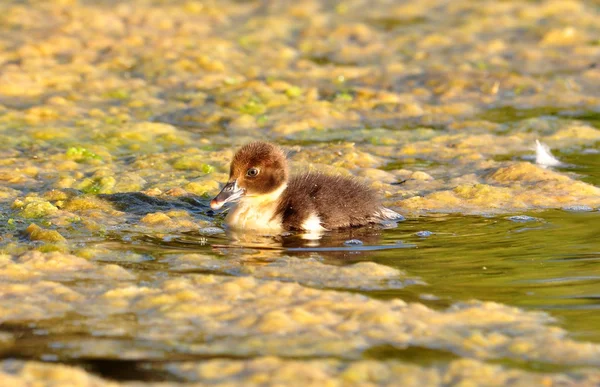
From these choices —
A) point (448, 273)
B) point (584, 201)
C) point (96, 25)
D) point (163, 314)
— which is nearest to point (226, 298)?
point (163, 314)

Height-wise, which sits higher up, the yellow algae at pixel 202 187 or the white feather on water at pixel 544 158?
the white feather on water at pixel 544 158

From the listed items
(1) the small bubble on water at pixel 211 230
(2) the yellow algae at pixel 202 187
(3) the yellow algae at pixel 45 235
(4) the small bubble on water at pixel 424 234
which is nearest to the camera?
(3) the yellow algae at pixel 45 235

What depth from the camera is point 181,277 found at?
6656 mm

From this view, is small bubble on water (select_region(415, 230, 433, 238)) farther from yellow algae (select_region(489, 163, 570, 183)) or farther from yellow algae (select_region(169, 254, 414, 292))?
yellow algae (select_region(489, 163, 570, 183))

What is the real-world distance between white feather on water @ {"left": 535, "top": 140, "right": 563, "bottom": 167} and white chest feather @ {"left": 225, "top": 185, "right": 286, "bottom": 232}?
2.93 metres

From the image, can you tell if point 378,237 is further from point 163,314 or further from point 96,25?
point 96,25

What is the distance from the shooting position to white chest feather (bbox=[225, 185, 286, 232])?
8469 millimetres

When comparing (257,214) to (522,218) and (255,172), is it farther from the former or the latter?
(522,218)

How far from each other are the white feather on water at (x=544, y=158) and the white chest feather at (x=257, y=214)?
9.63 feet

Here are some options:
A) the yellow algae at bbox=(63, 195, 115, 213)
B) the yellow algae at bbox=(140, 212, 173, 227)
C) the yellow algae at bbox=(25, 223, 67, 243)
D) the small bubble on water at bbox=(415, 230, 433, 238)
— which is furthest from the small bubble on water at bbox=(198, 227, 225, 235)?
the small bubble on water at bbox=(415, 230, 433, 238)

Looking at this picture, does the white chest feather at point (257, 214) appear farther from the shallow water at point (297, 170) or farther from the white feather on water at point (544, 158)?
the white feather on water at point (544, 158)

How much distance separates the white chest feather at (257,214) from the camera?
8.47 meters

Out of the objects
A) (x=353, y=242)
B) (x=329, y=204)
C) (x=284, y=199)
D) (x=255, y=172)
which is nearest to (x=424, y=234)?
(x=353, y=242)

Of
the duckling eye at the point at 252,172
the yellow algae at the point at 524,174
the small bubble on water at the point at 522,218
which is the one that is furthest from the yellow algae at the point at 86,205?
the yellow algae at the point at 524,174
